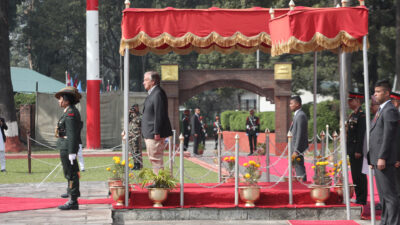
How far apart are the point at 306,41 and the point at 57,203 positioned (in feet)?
18.3

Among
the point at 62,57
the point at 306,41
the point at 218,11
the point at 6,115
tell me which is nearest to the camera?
the point at 306,41

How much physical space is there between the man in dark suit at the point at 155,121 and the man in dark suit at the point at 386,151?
3478 mm

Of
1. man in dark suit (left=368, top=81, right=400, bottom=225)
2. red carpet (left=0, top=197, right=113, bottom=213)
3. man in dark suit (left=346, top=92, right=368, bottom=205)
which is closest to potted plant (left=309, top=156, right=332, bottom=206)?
man in dark suit (left=346, top=92, right=368, bottom=205)

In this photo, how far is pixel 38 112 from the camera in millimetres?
34312

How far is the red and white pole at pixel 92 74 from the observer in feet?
98.8

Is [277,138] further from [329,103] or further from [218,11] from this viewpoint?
[218,11]

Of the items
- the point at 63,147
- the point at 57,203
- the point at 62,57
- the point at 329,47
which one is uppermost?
the point at 62,57

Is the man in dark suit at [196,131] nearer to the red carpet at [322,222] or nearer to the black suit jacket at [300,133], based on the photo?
the black suit jacket at [300,133]

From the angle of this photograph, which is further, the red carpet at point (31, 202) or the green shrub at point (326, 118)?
the green shrub at point (326, 118)

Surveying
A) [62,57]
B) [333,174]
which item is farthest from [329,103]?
[62,57]

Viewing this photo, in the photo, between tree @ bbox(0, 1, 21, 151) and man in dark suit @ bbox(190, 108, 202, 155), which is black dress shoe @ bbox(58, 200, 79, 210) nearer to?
man in dark suit @ bbox(190, 108, 202, 155)

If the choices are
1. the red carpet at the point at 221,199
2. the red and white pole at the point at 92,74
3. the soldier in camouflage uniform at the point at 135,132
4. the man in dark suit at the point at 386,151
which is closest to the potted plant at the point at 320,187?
the red carpet at the point at 221,199

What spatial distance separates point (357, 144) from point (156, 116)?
3509 millimetres

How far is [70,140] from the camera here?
1141 cm
